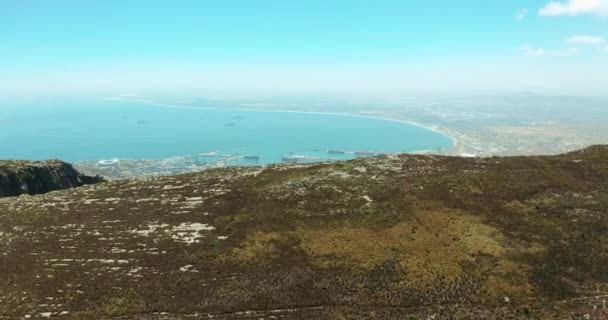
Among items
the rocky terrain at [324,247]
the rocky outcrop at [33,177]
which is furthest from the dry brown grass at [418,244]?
the rocky outcrop at [33,177]

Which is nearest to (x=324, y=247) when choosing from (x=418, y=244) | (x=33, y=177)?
(x=418, y=244)

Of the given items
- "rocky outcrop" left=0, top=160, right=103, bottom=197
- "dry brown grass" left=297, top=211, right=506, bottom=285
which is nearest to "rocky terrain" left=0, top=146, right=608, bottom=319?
"dry brown grass" left=297, top=211, right=506, bottom=285

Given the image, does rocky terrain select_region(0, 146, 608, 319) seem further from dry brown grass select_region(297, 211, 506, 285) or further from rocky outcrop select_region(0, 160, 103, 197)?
rocky outcrop select_region(0, 160, 103, 197)

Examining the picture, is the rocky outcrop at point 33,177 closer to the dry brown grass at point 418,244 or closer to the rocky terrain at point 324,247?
the rocky terrain at point 324,247

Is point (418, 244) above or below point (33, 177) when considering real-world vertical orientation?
above

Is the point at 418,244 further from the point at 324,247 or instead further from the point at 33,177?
the point at 33,177
